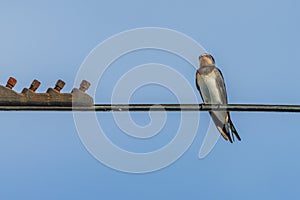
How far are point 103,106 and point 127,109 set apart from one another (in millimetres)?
274

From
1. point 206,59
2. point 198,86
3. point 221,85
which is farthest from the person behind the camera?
point 198,86

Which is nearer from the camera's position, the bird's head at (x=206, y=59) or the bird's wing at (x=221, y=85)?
the bird's wing at (x=221, y=85)

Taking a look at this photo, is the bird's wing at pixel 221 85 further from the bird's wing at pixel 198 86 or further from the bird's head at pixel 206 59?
the bird's wing at pixel 198 86

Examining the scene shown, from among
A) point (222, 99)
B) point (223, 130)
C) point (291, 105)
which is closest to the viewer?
point (291, 105)

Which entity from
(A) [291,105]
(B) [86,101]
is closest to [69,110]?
(B) [86,101]

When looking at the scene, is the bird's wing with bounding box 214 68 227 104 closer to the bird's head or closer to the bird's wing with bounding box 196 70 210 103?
the bird's head

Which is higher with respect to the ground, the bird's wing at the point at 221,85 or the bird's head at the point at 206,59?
the bird's head at the point at 206,59

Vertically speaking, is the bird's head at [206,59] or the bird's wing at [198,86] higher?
the bird's head at [206,59]

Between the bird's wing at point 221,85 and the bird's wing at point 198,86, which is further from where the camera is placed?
the bird's wing at point 198,86

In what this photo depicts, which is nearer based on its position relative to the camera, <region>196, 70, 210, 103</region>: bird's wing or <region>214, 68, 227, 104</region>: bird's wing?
<region>214, 68, 227, 104</region>: bird's wing

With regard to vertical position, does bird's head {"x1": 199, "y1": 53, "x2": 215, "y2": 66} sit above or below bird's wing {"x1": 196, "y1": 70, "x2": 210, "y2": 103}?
above

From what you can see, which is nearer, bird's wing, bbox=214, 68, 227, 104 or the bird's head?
bird's wing, bbox=214, 68, 227, 104

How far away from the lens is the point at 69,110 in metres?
5.74

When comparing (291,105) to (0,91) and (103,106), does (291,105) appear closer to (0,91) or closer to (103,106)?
(103,106)
